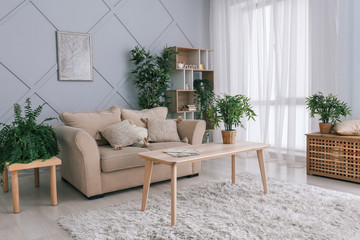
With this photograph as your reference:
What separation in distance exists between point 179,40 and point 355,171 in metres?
3.32

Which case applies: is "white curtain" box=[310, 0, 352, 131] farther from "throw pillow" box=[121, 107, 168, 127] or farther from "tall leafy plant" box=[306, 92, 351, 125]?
"throw pillow" box=[121, 107, 168, 127]

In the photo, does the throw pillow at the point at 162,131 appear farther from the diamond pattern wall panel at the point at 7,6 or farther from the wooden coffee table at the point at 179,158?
the diamond pattern wall panel at the point at 7,6

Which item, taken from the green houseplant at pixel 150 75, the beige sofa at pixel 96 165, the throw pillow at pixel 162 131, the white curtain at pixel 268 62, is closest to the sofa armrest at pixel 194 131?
the throw pillow at pixel 162 131

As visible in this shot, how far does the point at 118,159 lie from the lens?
304 centimetres

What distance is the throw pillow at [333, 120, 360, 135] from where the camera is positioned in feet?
11.0

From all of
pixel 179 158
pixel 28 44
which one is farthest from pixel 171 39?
pixel 179 158

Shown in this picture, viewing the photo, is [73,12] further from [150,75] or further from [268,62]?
[268,62]

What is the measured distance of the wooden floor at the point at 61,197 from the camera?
230 cm

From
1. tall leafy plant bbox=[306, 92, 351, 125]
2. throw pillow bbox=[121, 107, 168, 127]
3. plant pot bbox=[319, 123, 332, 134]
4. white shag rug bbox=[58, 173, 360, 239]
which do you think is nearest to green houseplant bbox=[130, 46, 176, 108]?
throw pillow bbox=[121, 107, 168, 127]

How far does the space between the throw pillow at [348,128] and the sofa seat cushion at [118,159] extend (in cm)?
217

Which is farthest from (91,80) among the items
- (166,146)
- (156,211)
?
(156,211)

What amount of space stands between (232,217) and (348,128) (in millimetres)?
1852

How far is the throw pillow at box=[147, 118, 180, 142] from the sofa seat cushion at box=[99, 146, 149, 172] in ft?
1.58

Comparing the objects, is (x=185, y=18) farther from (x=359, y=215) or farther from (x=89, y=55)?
(x=359, y=215)
